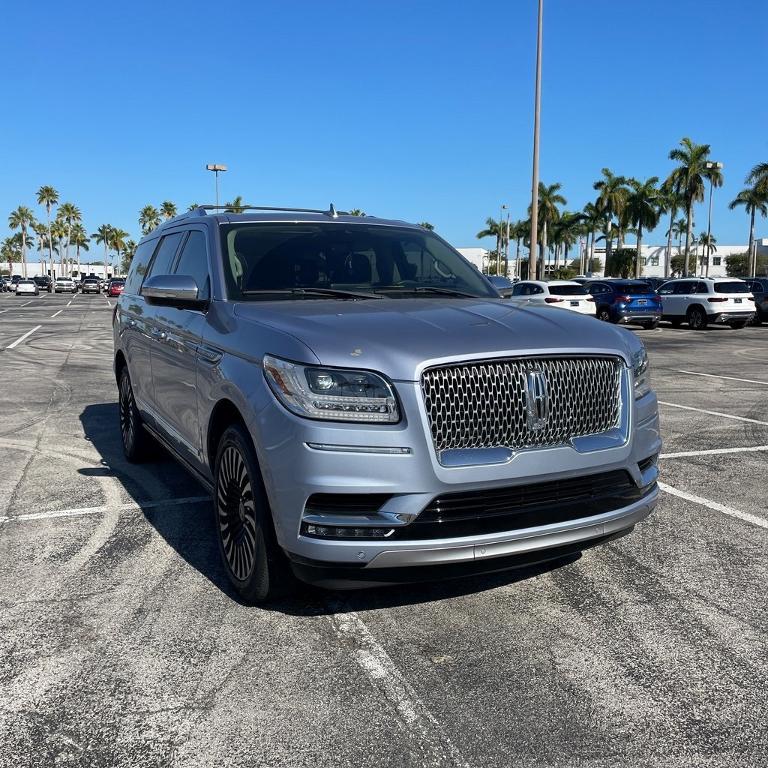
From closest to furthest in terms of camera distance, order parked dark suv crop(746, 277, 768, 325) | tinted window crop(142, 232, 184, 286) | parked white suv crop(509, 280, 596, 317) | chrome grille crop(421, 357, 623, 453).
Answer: chrome grille crop(421, 357, 623, 453), tinted window crop(142, 232, 184, 286), parked white suv crop(509, 280, 596, 317), parked dark suv crop(746, 277, 768, 325)

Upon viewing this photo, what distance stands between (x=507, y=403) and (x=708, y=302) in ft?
84.0

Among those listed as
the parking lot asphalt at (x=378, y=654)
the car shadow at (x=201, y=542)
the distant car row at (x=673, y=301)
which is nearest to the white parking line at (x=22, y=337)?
the car shadow at (x=201, y=542)

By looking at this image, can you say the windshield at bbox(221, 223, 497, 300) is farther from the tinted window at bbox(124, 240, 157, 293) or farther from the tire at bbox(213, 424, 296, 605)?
the tinted window at bbox(124, 240, 157, 293)

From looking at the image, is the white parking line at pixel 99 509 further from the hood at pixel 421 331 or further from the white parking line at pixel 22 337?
the white parking line at pixel 22 337

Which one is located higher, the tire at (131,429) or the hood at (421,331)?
the hood at (421,331)

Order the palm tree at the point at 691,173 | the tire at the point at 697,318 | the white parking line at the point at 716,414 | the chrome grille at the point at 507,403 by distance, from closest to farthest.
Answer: the chrome grille at the point at 507,403
the white parking line at the point at 716,414
the tire at the point at 697,318
the palm tree at the point at 691,173

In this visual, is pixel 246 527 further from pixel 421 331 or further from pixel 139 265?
pixel 139 265

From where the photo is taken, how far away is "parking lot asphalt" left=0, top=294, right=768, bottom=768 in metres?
2.73

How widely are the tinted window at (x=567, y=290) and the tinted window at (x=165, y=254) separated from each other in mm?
18505

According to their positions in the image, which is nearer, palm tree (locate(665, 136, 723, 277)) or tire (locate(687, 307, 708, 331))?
tire (locate(687, 307, 708, 331))

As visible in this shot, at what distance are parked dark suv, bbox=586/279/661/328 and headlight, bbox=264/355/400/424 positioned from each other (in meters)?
23.4

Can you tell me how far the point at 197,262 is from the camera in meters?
5.01

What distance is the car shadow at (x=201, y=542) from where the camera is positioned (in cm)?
389

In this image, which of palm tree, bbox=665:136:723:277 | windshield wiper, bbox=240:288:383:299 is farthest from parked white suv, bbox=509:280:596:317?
palm tree, bbox=665:136:723:277
